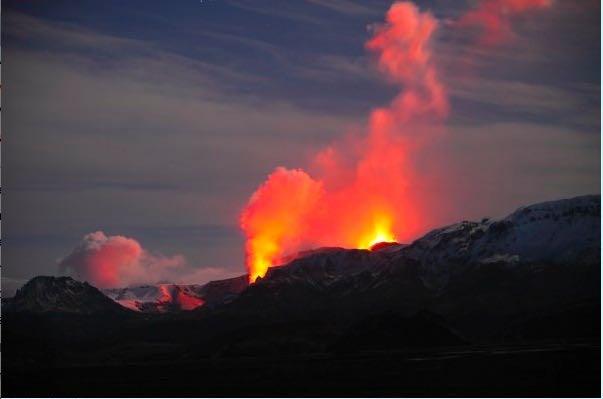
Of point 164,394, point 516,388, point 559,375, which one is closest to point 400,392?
point 516,388

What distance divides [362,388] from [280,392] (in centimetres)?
1623

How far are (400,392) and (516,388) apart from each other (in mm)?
20952

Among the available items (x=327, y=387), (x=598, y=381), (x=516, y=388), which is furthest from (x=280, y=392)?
(x=598, y=381)

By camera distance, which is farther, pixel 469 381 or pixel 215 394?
pixel 215 394

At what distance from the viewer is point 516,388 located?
6383 inches

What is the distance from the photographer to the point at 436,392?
16312cm

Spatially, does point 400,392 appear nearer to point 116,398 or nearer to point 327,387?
point 327,387

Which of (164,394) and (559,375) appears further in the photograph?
(164,394)

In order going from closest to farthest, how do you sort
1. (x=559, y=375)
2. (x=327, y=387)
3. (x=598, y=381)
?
(x=598, y=381)
(x=559, y=375)
(x=327, y=387)

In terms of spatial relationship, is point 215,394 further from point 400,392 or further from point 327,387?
point 400,392

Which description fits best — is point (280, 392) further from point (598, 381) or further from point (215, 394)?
point (598, 381)

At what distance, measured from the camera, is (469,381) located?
7121 inches

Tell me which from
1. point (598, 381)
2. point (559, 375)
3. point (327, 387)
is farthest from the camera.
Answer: point (327, 387)

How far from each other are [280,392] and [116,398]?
35.4 metres
